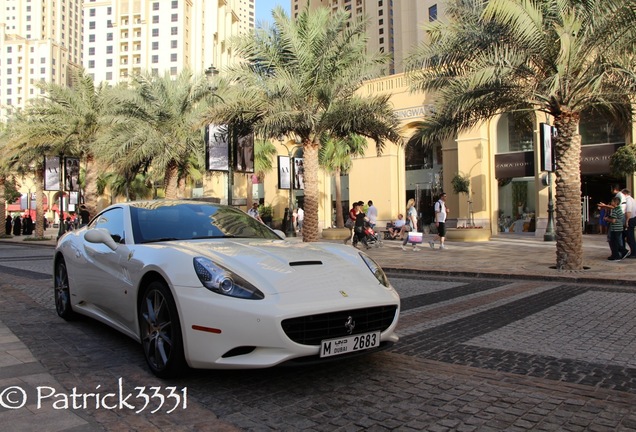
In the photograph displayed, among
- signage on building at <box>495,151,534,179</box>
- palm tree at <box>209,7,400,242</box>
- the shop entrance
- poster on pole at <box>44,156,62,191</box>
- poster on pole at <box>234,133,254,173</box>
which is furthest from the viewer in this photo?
poster on pole at <box>44,156,62,191</box>

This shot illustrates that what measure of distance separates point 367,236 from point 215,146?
6.07 meters

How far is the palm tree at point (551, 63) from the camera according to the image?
1017cm

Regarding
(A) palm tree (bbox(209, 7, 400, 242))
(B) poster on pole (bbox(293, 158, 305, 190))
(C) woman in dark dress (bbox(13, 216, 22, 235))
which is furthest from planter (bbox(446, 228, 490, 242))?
(C) woman in dark dress (bbox(13, 216, 22, 235))

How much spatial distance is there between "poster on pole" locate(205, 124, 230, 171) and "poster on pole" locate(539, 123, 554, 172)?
36.2ft

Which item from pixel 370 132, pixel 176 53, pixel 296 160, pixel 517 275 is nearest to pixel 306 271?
pixel 517 275

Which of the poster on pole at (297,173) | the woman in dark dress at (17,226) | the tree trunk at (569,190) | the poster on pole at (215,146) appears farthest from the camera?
the woman in dark dress at (17,226)

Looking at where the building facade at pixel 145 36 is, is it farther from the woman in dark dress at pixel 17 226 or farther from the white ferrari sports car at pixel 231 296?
the white ferrari sports car at pixel 231 296

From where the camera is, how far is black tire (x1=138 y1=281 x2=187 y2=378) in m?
3.66

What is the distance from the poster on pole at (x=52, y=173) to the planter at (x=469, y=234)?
20239 mm

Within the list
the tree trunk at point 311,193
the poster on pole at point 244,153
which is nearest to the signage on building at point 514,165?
the tree trunk at point 311,193

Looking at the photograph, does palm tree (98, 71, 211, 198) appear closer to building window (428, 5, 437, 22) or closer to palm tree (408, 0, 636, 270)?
palm tree (408, 0, 636, 270)

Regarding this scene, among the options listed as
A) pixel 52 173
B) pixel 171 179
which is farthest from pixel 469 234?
pixel 52 173

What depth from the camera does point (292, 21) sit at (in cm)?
1545

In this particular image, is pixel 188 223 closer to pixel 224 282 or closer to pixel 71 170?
pixel 224 282
